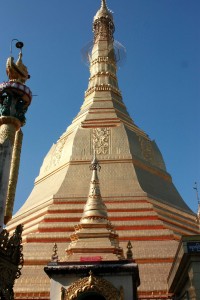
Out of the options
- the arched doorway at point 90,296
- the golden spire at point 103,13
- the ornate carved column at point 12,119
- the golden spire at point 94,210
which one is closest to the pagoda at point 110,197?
the golden spire at point 94,210

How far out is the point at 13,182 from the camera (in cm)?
927

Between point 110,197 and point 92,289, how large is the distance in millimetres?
8440

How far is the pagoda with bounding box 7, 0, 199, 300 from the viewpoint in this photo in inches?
622

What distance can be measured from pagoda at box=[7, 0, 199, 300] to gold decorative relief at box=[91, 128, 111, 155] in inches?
1.7

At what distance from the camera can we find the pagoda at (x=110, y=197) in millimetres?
15789

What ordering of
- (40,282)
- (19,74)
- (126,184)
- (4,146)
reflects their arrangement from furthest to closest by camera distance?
(126,184)
(40,282)
(19,74)
(4,146)

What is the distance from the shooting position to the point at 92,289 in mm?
11234

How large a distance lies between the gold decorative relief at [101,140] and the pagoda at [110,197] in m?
0.04

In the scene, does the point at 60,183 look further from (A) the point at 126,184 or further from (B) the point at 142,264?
(B) the point at 142,264

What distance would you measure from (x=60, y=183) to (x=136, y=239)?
5668 millimetres

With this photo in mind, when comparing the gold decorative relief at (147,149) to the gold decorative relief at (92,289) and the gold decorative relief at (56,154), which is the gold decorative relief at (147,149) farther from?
the gold decorative relief at (92,289)


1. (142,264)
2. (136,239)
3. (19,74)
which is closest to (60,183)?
(136,239)

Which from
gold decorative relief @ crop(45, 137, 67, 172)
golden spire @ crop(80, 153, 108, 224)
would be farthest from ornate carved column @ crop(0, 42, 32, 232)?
gold decorative relief @ crop(45, 137, 67, 172)

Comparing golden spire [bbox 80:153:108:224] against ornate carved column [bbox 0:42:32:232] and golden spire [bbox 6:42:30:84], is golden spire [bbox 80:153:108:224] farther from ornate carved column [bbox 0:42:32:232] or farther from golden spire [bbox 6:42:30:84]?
golden spire [bbox 6:42:30:84]
